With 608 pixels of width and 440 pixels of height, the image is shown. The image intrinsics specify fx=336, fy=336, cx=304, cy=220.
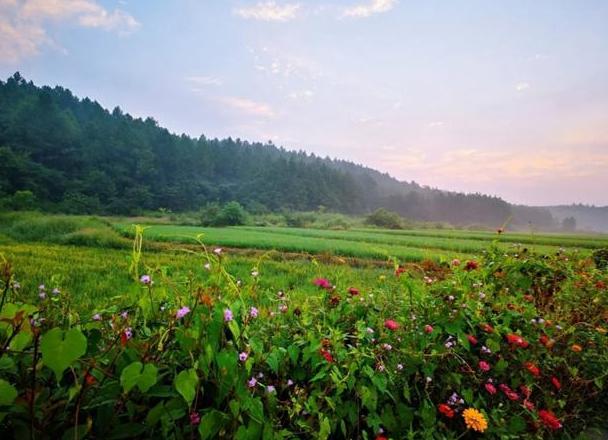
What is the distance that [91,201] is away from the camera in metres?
56.6

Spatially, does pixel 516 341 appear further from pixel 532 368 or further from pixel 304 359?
pixel 304 359

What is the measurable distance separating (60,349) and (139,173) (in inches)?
3098

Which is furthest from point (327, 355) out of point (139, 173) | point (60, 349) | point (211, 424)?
point (139, 173)

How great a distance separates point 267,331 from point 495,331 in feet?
5.06

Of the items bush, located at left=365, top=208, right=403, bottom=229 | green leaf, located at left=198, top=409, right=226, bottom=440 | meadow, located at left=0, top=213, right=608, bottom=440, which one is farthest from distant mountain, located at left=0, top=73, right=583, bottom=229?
green leaf, located at left=198, top=409, right=226, bottom=440

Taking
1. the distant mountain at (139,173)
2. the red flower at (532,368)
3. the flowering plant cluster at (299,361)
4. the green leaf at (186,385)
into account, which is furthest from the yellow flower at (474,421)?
the distant mountain at (139,173)

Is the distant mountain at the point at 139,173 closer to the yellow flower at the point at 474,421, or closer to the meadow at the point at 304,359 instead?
the meadow at the point at 304,359

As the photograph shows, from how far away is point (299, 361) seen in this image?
6.16 ft

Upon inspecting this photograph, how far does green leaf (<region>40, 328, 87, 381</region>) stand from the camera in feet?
2.48

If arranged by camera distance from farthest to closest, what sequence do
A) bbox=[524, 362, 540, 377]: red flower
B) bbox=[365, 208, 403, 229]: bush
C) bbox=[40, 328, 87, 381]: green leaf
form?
bbox=[365, 208, 403, 229]: bush
bbox=[524, 362, 540, 377]: red flower
bbox=[40, 328, 87, 381]: green leaf

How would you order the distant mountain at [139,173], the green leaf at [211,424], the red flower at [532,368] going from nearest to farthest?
the green leaf at [211,424], the red flower at [532,368], the distant mountain at [139,173]

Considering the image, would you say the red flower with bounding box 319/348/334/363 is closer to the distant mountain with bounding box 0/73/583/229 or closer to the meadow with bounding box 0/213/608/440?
the meadow with bounding box 0/213/608/440

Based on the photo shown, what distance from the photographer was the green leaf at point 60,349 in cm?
76

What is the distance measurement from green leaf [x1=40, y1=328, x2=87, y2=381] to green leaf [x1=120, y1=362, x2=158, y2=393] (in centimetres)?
20
